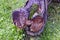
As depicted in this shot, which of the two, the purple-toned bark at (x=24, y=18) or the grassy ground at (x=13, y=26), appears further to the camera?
the grassy ground at (x=13, y=26)

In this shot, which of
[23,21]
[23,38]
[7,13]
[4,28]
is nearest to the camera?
[23,21]

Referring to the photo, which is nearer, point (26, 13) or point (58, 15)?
point (26, 13)

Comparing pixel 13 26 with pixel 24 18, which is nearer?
pixel 24 18

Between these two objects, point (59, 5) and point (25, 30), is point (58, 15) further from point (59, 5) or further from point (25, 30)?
point (25, 30)

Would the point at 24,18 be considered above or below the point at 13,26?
above

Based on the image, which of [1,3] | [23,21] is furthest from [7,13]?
[23,21]

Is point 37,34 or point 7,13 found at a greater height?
point 7,13

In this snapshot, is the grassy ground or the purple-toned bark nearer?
the purple-toned bark

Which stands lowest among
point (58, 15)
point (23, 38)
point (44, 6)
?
point (23, 38)
